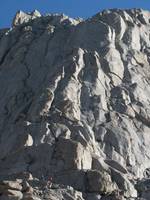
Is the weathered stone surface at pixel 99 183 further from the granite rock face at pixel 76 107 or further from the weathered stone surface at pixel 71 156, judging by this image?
the weathered stone surface at pixel 71 156

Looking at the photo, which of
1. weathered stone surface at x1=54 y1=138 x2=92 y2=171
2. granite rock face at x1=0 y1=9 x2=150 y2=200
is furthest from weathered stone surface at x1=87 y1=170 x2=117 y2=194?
weathered stone surface at x1=54 y1=138 x2=92 y2=171

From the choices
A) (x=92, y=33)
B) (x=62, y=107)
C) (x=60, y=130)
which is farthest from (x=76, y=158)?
(x=92, y=33)

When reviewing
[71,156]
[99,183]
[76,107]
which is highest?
[76,107]

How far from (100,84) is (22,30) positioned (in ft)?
95.7

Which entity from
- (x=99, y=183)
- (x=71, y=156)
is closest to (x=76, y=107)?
(x=71, y=156)

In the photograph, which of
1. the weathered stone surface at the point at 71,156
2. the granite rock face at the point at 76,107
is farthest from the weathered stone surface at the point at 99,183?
the weathered stone surface at the point at 71,156

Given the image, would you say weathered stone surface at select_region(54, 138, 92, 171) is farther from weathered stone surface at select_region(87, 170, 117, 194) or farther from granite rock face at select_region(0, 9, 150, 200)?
weathered stone surface at select_region(87, 170, 117, 194)

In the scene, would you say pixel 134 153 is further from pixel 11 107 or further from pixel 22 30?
pixel 22 30

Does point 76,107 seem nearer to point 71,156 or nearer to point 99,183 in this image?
point 71,156

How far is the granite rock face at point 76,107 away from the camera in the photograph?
239 ft

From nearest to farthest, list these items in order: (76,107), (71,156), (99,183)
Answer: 1. (99,183)
2. (71,156)
3. (76,107)

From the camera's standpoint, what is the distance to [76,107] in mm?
90750

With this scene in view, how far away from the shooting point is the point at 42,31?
119625 millimetres

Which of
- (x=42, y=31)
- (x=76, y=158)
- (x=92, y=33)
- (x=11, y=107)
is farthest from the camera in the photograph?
(x=42, y=31)
